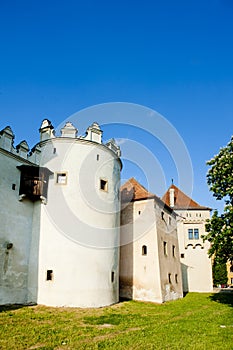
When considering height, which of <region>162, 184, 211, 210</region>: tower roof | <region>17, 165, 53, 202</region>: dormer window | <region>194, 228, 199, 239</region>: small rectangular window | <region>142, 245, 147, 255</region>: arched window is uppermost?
<region>162, 184, 211, 210</region>: tower roof

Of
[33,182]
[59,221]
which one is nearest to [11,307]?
[59,221]

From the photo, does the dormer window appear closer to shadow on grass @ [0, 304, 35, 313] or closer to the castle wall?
shadow on grass @ [0, 304, 35, 313]

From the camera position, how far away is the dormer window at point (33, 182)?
62.8ft

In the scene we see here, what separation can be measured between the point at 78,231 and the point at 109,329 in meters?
7.57

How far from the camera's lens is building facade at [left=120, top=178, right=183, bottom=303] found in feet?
77.9

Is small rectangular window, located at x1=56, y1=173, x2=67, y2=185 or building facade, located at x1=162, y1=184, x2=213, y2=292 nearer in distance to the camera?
small rectangular window, located at x1=56, y1=173, x2=67, y2=185

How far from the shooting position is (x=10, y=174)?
732 inches

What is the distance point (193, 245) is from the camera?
3662cm

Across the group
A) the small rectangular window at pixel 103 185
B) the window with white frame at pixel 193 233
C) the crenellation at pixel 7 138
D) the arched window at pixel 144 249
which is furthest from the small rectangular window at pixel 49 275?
the window with white frame at pixel 193 233

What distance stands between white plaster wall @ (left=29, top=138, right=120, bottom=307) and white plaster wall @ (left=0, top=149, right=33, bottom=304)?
75 cm

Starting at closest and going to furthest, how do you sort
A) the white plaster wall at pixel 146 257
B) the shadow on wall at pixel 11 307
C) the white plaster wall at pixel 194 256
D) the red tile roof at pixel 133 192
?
the shadow on wall at pixel 11 307 → the white plaster wall at pixel 146 257 → the red tile roof at pixel 133 192 → the white plaster wall at pixel 194 256

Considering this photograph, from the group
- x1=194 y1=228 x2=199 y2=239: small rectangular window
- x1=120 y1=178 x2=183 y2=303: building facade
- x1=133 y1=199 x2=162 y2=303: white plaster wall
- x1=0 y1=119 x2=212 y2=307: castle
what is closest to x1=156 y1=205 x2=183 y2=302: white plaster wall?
x1=120 y1=178 x2=183 y2=303: building facade

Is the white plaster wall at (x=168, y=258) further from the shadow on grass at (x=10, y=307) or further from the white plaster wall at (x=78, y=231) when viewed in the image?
the shadow on grass at (x=10, y=307)

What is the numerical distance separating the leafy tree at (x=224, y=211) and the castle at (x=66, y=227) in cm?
704
